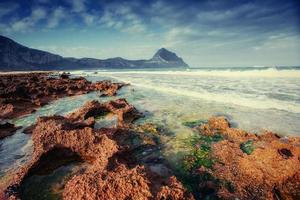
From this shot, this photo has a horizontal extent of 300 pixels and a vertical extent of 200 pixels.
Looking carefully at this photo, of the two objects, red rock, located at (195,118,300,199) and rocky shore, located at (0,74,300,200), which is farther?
red rock, located at (195,118,300,199)

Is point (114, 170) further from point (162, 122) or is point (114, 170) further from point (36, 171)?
point (162, 122)

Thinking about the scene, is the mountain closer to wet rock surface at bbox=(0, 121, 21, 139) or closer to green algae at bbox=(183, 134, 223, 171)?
wet rock surface at bbox=(0, 121, 21, 139)

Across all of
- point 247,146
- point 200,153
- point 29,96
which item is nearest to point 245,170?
point 200,153

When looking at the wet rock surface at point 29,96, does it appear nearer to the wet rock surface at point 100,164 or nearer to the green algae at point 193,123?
the wet rock surface at point 100,164

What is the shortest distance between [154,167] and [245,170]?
3.85 feet

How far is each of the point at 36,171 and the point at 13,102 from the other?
6285 millimetres

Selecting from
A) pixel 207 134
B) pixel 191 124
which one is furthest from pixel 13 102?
pixel 207 134

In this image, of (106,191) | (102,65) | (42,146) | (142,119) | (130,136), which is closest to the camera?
(106,191)

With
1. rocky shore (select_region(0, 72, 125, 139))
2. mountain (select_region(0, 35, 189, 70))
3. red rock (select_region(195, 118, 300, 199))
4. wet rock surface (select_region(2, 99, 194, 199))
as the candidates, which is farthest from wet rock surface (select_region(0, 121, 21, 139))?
mountain (select_region(0, 35, 189, 70))

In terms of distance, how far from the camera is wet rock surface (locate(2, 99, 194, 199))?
198cm

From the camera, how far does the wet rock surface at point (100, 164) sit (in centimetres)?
198

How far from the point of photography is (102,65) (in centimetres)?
15075

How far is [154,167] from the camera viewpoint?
3.01 m

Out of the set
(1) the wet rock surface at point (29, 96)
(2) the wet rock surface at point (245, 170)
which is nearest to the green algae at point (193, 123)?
(2) the wet rock surface at point (245, 170)
